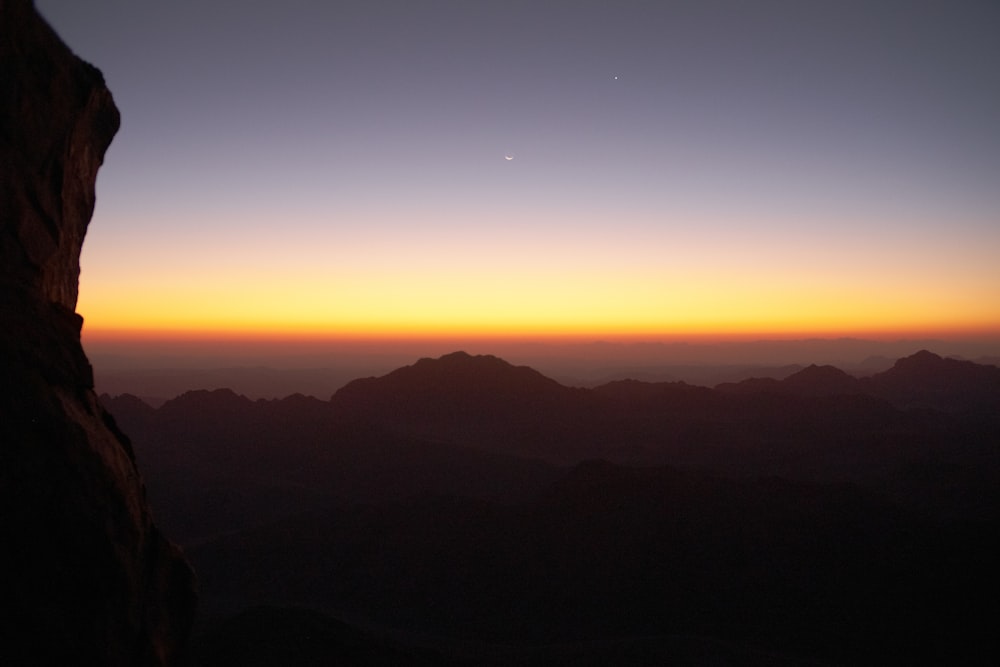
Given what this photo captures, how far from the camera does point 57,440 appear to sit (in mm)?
7332

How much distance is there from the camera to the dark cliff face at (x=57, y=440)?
673cm

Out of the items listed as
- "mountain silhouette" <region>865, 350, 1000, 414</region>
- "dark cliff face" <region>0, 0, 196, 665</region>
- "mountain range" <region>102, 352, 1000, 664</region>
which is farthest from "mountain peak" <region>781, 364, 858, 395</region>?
"dark cliff face" <region>0, 0, 196, 665</region>

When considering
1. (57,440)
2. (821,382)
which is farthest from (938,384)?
(57,440)

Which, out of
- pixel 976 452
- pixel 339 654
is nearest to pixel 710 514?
pixel 339 654

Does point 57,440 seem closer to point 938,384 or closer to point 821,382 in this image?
point 821,382

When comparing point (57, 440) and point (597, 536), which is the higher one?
point (57, 440)

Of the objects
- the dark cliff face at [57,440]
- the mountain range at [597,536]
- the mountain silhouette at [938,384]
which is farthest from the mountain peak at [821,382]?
the dark cliff face at [57,440]

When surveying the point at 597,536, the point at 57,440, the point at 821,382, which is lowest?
the point at 597,536

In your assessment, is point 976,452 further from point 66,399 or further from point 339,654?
point 66,399

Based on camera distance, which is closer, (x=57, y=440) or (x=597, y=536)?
(x=57, y=440)

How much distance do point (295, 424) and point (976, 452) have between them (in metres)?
87.6

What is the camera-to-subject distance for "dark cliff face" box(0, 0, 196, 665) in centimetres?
673

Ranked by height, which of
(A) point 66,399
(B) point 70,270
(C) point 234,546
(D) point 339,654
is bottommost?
(C) point 234,546

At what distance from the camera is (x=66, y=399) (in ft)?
26.4
